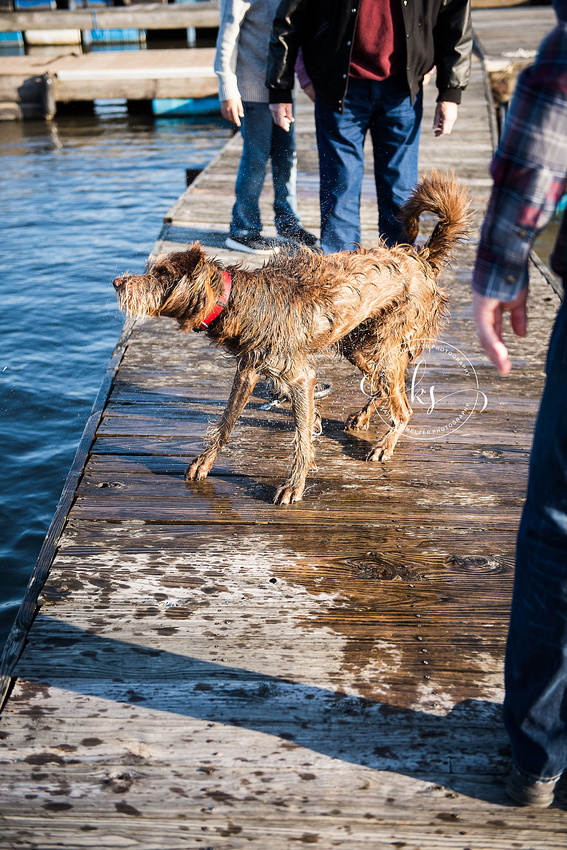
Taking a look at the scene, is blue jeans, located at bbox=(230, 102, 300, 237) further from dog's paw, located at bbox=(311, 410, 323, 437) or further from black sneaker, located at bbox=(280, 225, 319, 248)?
dog's paw, located at bbox=(311, 410, 323, 437)

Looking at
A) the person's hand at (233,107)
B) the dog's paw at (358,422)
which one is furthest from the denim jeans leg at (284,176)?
the dog's paw at (358,422)

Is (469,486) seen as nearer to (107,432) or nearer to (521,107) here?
(107,432)

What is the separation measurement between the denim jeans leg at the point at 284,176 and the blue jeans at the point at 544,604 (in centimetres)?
485

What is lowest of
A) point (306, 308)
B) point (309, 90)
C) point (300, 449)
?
point (300, 449)

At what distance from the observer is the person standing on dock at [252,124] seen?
5.55 meters

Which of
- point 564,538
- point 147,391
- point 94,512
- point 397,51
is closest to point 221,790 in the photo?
point 564,538

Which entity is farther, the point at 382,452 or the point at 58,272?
the point at 58,272

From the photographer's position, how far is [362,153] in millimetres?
4441

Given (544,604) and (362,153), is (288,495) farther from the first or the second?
(362,153)

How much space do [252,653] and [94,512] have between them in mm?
1201

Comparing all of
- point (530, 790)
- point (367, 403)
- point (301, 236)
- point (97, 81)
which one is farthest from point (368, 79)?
point (97, 81)

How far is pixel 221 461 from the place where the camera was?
13.0ft

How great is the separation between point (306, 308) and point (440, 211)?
86 cm

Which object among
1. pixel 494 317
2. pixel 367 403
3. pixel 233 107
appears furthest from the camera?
pixel 233 107
